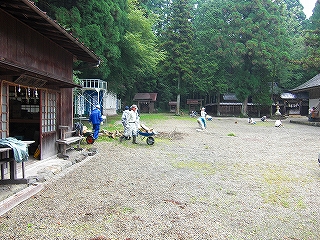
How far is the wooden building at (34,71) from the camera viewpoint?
18.0 feet

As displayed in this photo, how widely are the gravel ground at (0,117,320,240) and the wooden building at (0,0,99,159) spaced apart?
180 centimetres

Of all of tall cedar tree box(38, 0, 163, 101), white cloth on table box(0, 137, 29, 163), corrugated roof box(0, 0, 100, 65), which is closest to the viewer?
white cloth on table box(0, 137, 29, 163)

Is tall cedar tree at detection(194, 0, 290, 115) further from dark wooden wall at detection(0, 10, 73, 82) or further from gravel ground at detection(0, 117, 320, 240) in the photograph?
dark wooden wall at detection(0, 10, 73, 82)

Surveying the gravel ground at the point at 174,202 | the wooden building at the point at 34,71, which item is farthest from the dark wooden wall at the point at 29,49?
the gravel ground at the point at 174,202

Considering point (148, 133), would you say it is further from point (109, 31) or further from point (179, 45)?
point (179, 45)

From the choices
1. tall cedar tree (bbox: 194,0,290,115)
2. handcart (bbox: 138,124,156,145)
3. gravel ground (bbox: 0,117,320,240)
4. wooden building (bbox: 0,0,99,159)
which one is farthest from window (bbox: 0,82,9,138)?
tall cedar tree (bbox: 194,0,290,115)

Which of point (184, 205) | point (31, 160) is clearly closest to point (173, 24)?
point (31, 160)

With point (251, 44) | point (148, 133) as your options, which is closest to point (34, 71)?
Result: point (148, 133)

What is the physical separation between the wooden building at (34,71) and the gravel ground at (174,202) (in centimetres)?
180

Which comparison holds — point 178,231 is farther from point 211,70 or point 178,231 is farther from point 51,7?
point 211,70

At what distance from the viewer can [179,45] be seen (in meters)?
35.4

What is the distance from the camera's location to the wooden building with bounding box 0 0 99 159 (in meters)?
5.50

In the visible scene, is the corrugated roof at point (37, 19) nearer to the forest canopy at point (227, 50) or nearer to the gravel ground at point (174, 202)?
the gravel ground at point (174, 202)

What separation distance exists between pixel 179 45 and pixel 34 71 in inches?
1234
